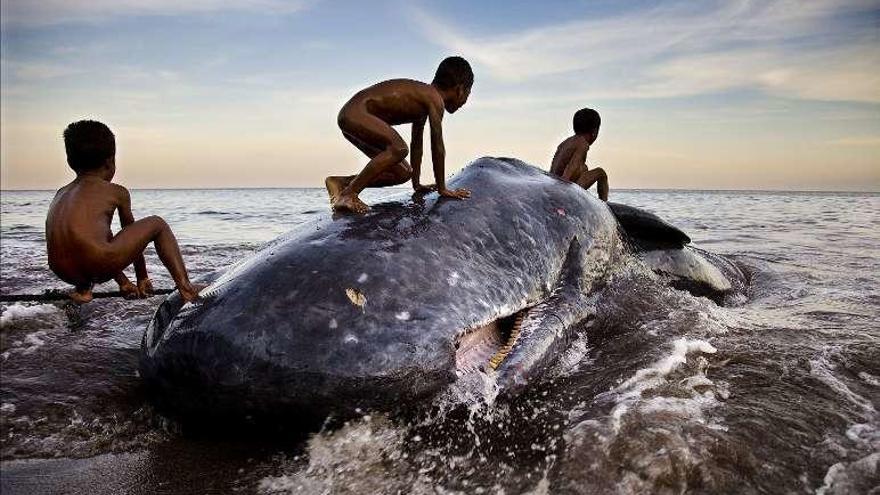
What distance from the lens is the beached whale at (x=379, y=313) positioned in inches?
107

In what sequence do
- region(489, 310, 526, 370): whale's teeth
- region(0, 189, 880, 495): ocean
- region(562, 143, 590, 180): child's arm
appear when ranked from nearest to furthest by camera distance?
region(0, 189, 880, 495): ocean < region(489, 310, 526, 370): whale's teeth < region(562, 143, 590, 180): child's arm

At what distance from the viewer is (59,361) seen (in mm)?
3959

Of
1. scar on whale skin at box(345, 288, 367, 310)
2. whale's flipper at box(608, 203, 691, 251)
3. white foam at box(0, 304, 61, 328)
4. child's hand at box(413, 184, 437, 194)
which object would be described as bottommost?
white foam at box(0, 304, 61, 328)

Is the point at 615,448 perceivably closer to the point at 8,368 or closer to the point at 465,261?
the point at 465,261

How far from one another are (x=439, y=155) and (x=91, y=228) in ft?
7.08

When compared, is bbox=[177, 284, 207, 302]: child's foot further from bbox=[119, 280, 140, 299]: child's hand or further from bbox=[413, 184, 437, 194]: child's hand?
bbox=[413, 184, 437, 194]: child's hand

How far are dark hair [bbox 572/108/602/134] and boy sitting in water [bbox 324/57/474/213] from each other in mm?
3204

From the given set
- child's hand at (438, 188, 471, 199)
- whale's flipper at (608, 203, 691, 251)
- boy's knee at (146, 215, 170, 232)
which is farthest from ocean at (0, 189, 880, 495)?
child's hand at (438, 188, 471, 199)

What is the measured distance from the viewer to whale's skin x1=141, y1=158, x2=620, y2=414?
8.87 feet

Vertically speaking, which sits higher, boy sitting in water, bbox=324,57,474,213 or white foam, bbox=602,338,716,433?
boy sitting in water, bbox=324,57,474,213

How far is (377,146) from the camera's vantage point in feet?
15.0

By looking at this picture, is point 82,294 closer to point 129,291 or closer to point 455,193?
point 129,291

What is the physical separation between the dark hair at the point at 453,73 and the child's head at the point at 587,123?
3.24 metres

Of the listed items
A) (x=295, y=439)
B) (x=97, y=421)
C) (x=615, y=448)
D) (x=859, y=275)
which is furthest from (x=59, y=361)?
(x=859, y=275)
